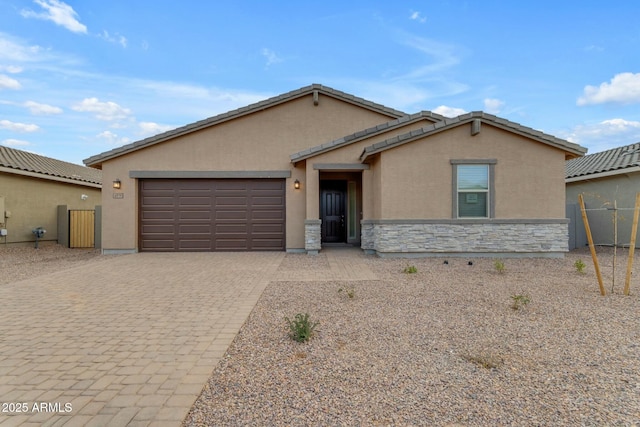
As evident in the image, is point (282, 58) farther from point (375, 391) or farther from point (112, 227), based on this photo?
point (375, 391)

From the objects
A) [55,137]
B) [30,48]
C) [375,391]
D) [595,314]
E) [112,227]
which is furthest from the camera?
[55,137]

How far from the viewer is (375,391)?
106 inches

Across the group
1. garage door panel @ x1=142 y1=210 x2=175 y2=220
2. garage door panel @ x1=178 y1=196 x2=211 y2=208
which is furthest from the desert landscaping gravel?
garage door panel @ x1=142 y1=210 x2=175 y2=220

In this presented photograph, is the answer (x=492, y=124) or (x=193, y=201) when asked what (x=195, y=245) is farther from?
(x=492, y=124)

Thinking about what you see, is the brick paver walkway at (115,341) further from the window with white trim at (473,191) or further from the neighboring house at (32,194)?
the neighboring house at (32,194)

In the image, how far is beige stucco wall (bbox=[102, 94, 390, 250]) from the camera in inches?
470

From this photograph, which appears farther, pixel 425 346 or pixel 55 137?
pixel 55 137

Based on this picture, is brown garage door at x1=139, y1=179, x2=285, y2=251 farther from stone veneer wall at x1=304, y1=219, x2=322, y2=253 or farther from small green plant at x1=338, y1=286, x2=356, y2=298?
small green plant at x1=338, y1=286, x2=356, y2=298

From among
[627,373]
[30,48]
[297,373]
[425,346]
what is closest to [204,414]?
[297,373]

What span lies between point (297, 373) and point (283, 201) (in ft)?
31.2

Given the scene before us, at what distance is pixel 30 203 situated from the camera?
48.0ft

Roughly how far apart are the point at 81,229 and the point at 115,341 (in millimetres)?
14295

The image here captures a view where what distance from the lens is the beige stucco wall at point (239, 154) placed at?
39.1 ft

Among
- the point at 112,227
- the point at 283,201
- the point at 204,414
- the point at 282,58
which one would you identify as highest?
the point at 282,58
